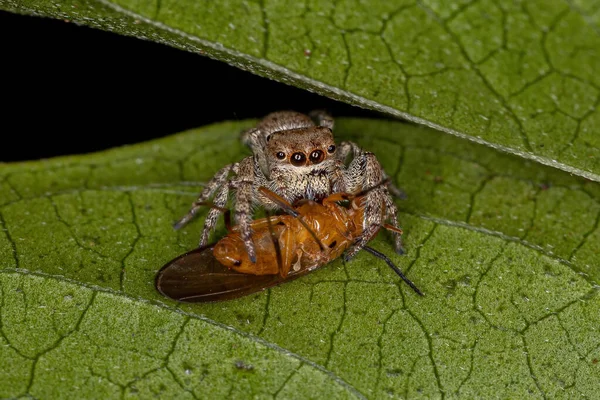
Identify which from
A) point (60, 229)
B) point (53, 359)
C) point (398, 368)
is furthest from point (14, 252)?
point (398, 368)

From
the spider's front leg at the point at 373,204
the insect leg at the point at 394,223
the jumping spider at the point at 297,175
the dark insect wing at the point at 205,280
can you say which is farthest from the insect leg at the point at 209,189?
the insect leg at the point at 394,223

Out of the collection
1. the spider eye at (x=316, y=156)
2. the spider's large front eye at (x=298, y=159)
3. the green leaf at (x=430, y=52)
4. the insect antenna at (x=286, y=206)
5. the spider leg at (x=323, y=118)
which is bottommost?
the insect antenna at (x=286, y=206)

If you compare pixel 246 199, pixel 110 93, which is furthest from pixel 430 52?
pixel 110 93

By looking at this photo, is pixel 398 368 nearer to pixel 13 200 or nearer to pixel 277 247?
pixel 277 247

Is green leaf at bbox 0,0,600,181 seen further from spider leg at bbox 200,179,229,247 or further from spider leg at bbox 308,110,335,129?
spider leg at bbox 308,110,335,129

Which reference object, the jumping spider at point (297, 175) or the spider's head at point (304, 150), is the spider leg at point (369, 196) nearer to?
the jumping spider at point (297, 175)

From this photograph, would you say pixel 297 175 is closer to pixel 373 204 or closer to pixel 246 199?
pixel 246 199
